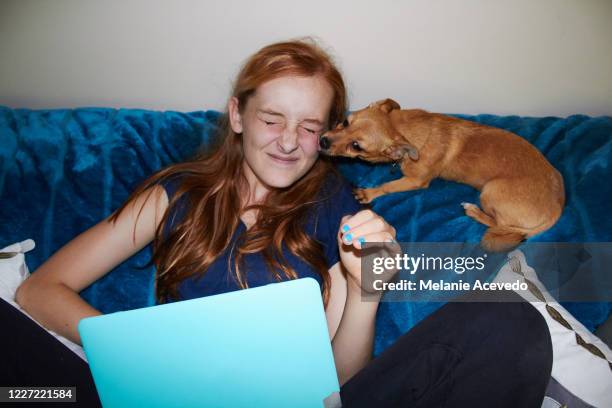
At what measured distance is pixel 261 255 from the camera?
1.54 m

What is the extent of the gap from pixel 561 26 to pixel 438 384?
1.97m

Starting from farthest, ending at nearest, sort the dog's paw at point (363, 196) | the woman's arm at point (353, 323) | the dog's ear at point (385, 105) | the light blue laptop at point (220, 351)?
the dog's ear at point (385, 105)
the dog's paw at point (363, 196)
the woman's arm at point (353, 323)
the light blue laptop at point (220, 351)

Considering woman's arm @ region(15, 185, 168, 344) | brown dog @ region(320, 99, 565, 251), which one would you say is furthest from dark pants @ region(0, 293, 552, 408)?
brown dog @ region(320, 99, 565, 251)

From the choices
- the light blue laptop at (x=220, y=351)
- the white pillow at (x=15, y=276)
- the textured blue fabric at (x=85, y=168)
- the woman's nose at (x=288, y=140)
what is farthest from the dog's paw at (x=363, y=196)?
the white pillow at (x=15, y=276)

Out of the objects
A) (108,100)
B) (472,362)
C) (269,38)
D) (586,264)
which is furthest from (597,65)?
(108,100)

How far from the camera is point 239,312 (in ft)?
3.37

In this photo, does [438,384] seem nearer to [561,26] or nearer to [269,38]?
[269,38]

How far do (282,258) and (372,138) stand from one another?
2.60 ft

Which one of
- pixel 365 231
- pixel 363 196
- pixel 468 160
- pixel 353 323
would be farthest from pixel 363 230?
pixel 468 160

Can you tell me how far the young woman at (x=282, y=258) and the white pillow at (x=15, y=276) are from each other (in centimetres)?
3

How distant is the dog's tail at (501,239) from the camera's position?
1.74 meters

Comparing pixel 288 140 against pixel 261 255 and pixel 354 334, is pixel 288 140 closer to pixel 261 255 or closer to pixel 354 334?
pixel 261 255

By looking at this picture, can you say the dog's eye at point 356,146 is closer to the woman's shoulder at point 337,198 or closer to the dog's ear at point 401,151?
the dog's ear at point 401,151

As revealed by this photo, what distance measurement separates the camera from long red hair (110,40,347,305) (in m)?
1.53
